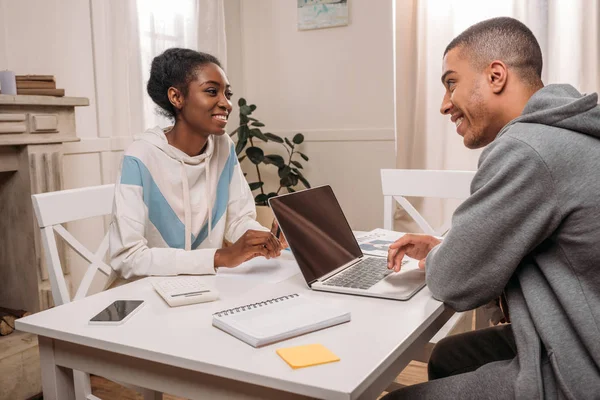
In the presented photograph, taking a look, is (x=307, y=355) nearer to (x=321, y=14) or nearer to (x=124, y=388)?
(x=124, y=388)

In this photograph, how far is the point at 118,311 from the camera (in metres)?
1.06

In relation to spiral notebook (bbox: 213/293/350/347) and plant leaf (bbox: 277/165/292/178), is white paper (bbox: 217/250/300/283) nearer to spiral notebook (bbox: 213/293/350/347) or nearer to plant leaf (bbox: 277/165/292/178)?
spiral notebook (bbox: 213/293/350/347)

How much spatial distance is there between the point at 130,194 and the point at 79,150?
152 centimetres

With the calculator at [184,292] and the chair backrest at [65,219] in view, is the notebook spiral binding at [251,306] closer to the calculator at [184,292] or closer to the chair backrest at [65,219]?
the calculator at [184,292]

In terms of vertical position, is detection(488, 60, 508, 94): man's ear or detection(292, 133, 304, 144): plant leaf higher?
detection(488, 60, 508, 94): man's ear

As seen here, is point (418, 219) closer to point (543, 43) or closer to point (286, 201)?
point (286, 201)

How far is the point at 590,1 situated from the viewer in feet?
9.48

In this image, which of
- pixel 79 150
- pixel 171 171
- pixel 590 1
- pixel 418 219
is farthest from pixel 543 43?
pixel 79 150

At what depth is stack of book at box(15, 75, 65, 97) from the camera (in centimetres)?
232

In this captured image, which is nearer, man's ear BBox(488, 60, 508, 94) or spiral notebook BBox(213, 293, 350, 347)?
spiral notebook BBox(213, 293, 350, 347)

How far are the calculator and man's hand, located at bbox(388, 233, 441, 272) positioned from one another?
420 mm

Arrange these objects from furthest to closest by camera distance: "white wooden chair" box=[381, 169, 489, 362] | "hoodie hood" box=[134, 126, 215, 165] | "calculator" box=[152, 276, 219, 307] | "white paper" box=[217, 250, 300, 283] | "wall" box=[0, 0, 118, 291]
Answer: "wall" box=[0, 0, 118, 291] → "white wooden chair" box=[381, 169, 489, 362] → "hoodie hood" box=[134, 126, 215, 165] → "white paper" box=[217, 250, 300, 283] → "calculator" box=[152, 276, 219, 307]

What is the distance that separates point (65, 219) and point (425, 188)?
51.6 inches

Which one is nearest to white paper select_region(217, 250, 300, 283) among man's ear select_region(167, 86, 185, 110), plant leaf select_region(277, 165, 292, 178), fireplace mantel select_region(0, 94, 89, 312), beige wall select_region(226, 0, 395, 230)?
man's ear select_region(167, 86, 185, 110)
